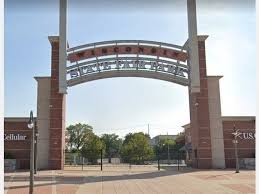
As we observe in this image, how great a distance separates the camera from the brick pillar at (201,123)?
2369 cm

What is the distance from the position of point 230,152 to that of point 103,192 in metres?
15.2

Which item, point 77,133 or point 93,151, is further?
point 77,133

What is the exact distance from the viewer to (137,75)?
23438 millimetres

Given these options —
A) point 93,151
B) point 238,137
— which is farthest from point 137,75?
point 93,151

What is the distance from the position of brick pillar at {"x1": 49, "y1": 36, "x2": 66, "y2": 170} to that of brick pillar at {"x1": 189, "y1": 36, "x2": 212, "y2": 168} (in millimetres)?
9331

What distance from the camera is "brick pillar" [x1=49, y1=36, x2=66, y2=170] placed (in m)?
23.6

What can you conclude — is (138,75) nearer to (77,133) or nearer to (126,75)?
(126,75)

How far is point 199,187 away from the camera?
520 inches

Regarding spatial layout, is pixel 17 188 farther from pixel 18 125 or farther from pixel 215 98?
pixel 215 98

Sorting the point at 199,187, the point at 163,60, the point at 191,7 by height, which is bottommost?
the point at 199,187

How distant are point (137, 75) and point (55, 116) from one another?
20.9ft

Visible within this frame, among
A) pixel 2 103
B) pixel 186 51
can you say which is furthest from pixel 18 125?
pixel 2 103

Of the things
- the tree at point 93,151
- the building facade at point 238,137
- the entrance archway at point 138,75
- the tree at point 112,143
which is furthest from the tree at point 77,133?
the building facade at point 238,137

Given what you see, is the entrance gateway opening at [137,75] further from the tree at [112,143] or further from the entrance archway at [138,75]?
the tree at [112,143]
